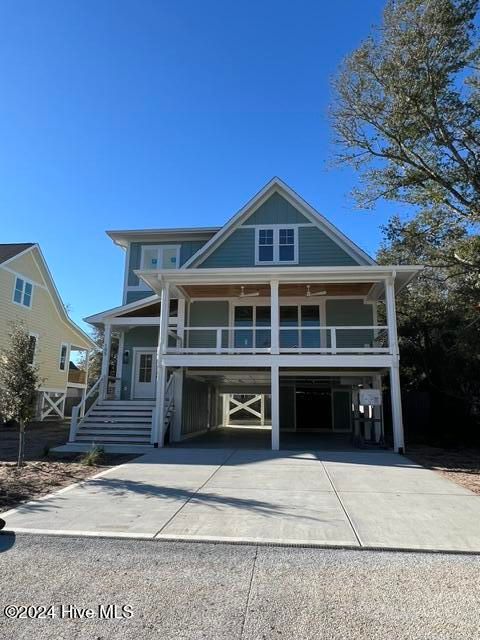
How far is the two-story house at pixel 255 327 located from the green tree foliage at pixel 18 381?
3.47 metres

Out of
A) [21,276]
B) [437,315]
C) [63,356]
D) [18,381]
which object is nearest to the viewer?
[18,381]

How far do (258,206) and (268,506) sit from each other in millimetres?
13101

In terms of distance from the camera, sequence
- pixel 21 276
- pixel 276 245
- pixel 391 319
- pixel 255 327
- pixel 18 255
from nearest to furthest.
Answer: pixel 391 319 < pixel 255 327 < pixel 276 245 < pixel 18 255 < pixel 21 276

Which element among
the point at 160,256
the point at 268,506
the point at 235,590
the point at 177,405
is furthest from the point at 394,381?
the point at 160,256

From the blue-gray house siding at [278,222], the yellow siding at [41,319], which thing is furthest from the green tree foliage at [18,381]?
the yellow siding at [41,319]

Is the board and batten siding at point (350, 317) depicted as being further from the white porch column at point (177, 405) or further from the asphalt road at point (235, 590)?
the asphalt road at point (235, 590)

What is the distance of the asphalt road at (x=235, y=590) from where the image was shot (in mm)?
3191

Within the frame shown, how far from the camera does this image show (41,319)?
2391 centimetres

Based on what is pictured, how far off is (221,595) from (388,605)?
1303mm

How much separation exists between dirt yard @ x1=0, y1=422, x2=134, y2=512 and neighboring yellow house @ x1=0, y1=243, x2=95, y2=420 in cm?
960

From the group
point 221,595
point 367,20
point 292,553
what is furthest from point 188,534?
point 367,20

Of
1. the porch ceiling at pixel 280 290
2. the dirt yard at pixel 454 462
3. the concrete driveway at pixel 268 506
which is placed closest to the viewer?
the concrete driveway at pixel 268 506

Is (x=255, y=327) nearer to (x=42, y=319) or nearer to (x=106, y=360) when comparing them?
(x=106, y=360)

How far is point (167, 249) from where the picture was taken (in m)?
19.5
